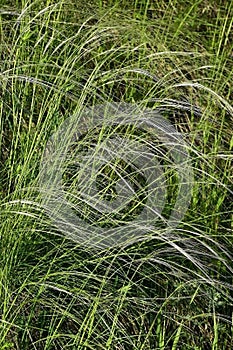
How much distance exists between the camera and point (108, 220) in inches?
65.6

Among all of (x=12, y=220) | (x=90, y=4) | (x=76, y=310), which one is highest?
(x=90, y=4)

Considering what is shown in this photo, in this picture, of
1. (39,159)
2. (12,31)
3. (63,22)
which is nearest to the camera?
(39,159)

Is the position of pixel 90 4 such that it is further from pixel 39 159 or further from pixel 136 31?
pixel 39 159

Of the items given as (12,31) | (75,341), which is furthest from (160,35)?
(75,341)

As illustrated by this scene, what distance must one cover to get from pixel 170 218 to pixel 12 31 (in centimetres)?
73

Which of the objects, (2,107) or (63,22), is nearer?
(2,107)

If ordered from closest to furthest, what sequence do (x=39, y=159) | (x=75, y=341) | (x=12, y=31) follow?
(x=75, y=341)
(x=39, y=159)
(x=12, y=31)

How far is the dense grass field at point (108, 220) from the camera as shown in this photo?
5.15 ft

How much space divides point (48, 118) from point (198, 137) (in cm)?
41

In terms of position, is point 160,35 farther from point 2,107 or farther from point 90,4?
point 2,107

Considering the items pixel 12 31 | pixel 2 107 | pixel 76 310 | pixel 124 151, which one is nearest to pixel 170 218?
pixel 124 151

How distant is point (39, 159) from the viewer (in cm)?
177

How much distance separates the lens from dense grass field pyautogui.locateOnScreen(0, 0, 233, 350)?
1570 mm

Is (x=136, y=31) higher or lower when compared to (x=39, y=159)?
higher
